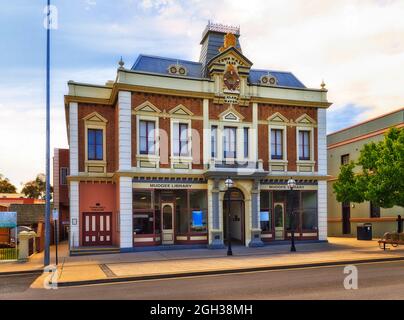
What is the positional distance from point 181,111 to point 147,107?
6.86ft

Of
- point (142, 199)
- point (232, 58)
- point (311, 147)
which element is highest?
point (232, 58)

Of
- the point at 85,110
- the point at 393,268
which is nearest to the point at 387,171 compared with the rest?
the point at 393,268

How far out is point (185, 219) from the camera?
2503 centimetres

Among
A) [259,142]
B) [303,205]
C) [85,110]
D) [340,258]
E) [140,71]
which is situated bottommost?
[340,258]

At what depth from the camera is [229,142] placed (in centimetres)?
2625

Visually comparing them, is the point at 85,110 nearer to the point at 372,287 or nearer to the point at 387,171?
the point at 387,171

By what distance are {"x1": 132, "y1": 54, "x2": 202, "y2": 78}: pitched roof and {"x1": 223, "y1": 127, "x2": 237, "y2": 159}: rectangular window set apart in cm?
425

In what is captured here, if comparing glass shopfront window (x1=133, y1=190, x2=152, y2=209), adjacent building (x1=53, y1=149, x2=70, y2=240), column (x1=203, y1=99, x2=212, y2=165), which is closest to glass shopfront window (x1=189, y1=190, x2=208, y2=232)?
column (x1=203, y1=99, x2=212, y2=165)

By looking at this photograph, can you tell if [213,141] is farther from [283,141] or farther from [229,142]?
[283,141]

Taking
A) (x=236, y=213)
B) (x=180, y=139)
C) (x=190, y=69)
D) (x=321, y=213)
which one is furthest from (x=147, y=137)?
(x=321, y=213)

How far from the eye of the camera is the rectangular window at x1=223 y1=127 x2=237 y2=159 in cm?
A: 2614

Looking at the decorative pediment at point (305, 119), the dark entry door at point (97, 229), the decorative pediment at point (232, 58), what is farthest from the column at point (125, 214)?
the decorative pediment at point (305, 119)

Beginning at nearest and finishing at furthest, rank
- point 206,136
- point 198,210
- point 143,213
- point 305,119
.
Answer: point 143,213
point 198,210
point 206,136
point 305,119

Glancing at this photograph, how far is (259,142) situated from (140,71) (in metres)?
8.52
